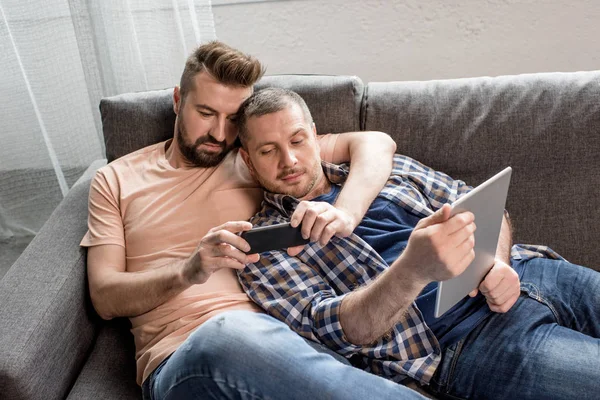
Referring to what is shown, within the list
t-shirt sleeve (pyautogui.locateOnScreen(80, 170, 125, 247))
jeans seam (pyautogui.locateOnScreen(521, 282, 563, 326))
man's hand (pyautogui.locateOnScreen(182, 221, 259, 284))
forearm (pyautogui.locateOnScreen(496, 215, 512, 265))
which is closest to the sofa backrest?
forearm (pyautogui.locateOnScreen(496, 215, 512, 265))

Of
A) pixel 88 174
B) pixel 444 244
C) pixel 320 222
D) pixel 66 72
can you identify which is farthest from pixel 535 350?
pixel 66 72

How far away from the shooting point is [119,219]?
168 cm

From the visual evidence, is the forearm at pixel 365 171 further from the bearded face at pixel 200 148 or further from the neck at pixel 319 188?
the bearded face at pixel 200 148

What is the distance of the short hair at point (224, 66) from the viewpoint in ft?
5.56

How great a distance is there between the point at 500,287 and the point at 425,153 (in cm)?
54

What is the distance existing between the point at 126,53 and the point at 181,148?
784 millimetres

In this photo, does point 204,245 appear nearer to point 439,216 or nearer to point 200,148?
point 200,148

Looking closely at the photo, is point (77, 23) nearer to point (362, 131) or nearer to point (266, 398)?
point (362, 131)

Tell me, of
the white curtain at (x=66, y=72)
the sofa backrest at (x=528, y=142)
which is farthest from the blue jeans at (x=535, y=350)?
the white curtain at (x=66, y=72)

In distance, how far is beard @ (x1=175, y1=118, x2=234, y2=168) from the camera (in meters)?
1.74

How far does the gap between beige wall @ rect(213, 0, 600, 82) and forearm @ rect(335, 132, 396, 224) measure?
79 cm

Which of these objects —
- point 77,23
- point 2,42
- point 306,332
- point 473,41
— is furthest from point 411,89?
point 2,42

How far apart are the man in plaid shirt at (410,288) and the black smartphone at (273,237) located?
29mm

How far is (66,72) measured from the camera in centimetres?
251
